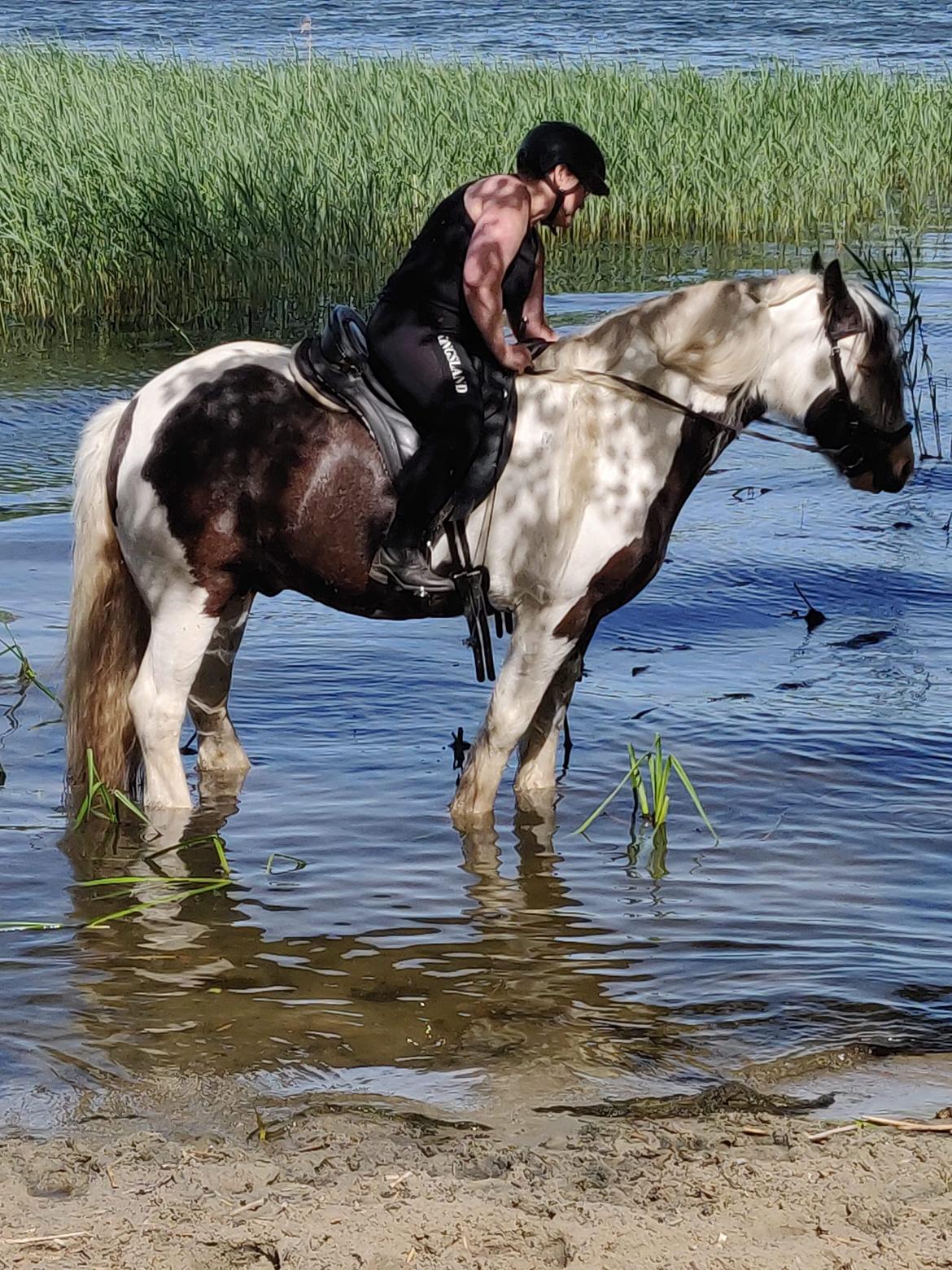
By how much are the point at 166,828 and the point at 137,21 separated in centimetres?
3441

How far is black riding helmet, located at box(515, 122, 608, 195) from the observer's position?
4504 millimetres

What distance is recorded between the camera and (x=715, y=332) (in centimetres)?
482

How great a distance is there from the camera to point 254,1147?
3230 millimetres

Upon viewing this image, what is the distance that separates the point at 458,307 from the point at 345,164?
10127mm

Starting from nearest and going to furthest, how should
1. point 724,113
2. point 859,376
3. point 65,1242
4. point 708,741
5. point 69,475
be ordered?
1. point 65,1242
2. point 859,376
3. point 708,741
4. point 69,475
5. point 724,113

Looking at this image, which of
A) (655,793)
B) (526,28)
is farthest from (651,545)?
(526,28)

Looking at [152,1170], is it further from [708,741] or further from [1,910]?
[708,741]

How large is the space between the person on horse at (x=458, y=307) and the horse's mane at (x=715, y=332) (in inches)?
12.4

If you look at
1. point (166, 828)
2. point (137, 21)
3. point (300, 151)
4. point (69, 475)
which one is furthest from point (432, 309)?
point (137, 21)

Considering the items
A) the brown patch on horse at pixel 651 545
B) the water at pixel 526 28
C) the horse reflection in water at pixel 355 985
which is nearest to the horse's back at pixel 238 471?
the brown patch on horse at pixel 651 545

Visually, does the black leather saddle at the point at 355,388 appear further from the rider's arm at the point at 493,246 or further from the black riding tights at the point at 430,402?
the rider's arm at the point at 493,246

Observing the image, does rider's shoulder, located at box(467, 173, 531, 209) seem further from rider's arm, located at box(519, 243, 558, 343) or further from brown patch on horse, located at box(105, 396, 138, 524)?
brown patch on horse, located at box(105, 396, 138, 524)

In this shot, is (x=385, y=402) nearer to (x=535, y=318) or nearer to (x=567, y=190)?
(x=535, y=318)

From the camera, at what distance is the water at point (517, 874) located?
12.7 ft
